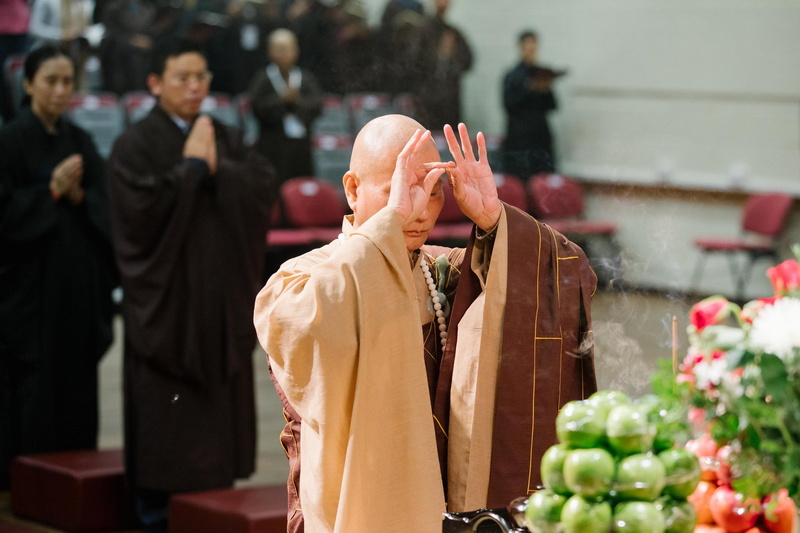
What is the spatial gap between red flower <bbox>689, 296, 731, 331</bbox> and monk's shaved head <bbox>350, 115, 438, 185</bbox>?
502 millimetres

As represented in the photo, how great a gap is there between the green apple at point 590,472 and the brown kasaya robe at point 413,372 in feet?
1.61

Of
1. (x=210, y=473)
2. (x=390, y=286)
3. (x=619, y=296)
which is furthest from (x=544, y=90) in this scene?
(x=390, y=286)

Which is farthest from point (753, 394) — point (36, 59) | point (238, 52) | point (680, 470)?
point (238, 52)

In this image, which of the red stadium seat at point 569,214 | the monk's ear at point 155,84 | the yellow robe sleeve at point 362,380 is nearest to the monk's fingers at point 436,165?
the yellow robe sleeve at point 362,380

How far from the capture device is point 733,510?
59.9 inches

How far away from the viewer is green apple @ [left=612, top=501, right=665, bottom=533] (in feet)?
4.34

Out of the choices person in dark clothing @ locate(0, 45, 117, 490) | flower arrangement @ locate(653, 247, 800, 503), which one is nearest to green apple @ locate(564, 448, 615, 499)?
flower arrangement @ locate(653, 247, 800, 503)

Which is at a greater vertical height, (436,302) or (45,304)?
(436,302)

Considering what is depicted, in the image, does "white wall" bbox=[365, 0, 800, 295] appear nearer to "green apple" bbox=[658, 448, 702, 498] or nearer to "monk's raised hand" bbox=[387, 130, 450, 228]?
"monk's raised hand" bbox=[387, 130, 450, 228]

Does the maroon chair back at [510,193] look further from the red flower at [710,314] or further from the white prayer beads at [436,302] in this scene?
the red flower at [710,314]

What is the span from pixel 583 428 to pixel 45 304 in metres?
3.65

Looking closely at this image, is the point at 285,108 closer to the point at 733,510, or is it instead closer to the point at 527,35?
the point at 527,35

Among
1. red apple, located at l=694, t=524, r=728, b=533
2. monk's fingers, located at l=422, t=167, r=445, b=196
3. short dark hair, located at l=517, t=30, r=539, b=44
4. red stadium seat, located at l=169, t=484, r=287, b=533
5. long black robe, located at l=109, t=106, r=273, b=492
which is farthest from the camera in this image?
short dark hair, located at l=517, t=30, r=539, b=44

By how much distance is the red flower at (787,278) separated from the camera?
1453 mm
